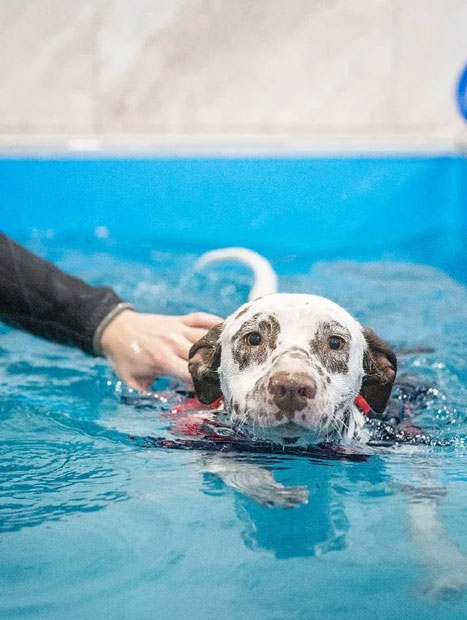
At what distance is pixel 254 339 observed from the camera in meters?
2.49

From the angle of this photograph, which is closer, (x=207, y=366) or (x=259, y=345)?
(x=259, y=345)

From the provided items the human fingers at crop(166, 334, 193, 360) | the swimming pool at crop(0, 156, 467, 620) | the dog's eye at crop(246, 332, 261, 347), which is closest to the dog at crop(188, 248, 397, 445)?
the dog's eye at crop(246, 332, 261, 347)

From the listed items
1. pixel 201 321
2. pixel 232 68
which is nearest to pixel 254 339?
pixel 201 321

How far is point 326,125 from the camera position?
26.2 feet

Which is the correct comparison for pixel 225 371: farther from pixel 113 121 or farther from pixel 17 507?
pixel 113 121

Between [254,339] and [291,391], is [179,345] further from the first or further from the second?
[291,391]

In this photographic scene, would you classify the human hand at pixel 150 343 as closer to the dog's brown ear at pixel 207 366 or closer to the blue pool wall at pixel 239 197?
the dog's brown ear at pixel 207 366

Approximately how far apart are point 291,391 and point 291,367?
8 centimetres

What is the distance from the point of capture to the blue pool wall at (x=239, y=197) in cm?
670

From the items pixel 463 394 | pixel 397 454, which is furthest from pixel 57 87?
pixel 397 454

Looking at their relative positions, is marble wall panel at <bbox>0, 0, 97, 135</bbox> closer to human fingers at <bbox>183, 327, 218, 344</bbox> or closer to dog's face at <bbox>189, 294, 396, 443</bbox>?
human fingers at <bbox>183, 327, 218, 344</bbox>

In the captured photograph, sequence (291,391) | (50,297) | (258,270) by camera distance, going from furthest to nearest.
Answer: (258,270)
(50,297)
(291,391)

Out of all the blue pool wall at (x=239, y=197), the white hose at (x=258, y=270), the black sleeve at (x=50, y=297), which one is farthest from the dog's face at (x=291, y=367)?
the blue pool wall at (x=239, y=197)

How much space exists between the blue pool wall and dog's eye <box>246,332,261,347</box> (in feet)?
13.5
